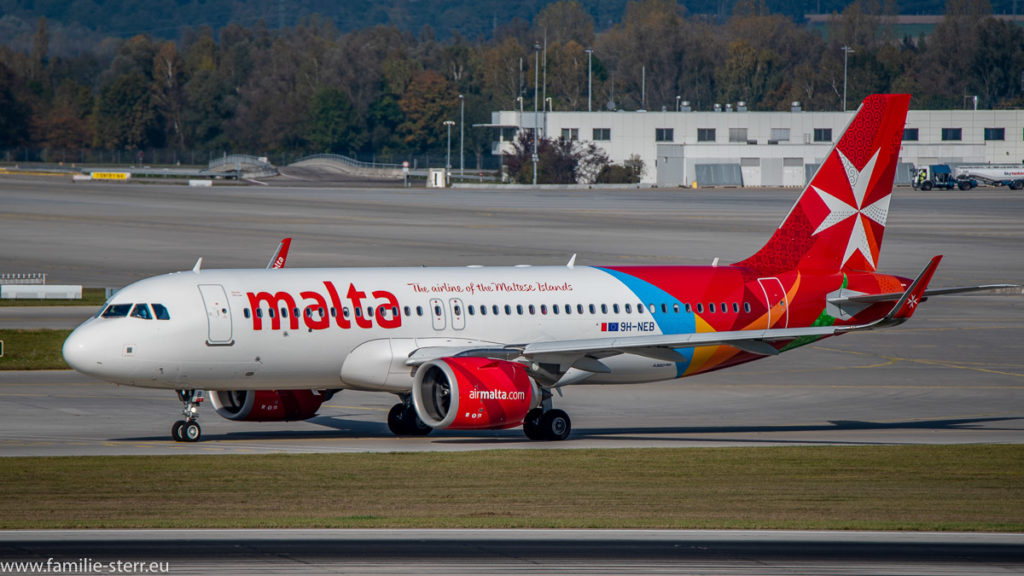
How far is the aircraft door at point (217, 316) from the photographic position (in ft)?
110

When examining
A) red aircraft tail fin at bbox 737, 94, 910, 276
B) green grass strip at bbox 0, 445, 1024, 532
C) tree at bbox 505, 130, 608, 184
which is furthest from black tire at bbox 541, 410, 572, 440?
tree at bbox 505, 130, 608, 184

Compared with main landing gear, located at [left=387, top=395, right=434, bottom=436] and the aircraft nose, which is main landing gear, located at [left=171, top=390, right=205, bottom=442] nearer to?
the aircraft nose

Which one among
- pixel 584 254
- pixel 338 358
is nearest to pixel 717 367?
pixel 338 358

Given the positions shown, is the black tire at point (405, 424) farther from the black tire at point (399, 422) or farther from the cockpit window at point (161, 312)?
the cockpit window at point (161, 312)

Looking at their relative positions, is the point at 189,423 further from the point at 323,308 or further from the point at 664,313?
the point at 664,313

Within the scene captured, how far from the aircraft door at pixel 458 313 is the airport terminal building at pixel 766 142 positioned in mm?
144606

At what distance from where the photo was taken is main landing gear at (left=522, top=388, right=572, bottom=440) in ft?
117

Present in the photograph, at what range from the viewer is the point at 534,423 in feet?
118

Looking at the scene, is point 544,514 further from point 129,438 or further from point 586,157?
point 586,157

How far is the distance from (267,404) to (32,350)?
1864cm

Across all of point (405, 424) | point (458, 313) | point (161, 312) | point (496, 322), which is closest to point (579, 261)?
point (405, 424)

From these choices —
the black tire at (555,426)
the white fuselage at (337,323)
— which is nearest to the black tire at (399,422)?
the white fuselage at (337,323)

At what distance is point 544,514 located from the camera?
25000mm

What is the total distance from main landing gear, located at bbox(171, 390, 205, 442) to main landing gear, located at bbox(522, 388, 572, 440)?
7.77 metres
